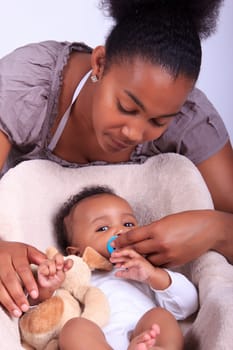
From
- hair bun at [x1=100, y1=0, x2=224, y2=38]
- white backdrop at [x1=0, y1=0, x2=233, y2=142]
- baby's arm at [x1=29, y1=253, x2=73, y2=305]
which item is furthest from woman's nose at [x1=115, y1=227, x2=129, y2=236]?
white backdrop at [x1=0, y1=0, x2=233, y2=142]

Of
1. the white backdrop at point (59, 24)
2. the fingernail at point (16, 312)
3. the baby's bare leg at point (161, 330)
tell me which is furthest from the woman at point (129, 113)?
the white backdrop at point (59, 24)

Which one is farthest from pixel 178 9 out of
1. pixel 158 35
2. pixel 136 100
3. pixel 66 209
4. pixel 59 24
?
pixel 59 24

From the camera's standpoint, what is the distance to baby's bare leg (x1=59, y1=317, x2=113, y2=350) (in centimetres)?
86

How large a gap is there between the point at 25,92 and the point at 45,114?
0.19ft

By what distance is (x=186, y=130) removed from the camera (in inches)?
52.0

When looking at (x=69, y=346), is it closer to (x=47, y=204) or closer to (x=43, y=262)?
(x=43, y=262)

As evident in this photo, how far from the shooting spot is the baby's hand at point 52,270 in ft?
3.01

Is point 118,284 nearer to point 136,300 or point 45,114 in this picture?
point 136,300

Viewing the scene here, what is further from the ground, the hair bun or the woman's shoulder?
the hair bun

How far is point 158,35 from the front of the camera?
3.51ft

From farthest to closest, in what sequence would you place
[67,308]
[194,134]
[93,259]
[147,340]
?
1. [194,134]
2. [93,259]
3. [67,308]
4. [147,340]

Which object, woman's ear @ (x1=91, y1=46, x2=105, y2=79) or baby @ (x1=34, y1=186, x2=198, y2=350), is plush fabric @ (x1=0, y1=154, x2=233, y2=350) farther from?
woman's ear @ (x1=91, y1=46, x2=105, y2=79)

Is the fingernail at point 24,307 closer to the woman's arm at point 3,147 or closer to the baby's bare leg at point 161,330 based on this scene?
the baby's bare leg at point 161,330

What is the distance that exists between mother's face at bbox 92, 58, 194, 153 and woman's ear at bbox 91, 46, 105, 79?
33mm
